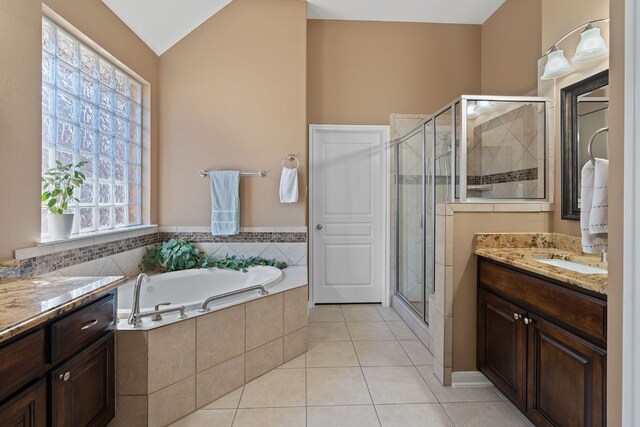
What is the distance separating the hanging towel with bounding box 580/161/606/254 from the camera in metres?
1.50

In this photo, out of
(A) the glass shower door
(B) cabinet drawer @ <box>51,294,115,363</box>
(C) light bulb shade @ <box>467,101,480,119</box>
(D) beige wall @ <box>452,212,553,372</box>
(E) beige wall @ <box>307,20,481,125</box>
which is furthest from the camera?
(E) beige wall @ <box>307,20,481,125</box>

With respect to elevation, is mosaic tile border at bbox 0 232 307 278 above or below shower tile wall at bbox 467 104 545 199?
below

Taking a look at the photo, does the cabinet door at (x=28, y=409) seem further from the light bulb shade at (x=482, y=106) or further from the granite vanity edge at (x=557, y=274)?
the light bulb shade at (x=482, y=106)

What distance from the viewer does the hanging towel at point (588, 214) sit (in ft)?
4.93

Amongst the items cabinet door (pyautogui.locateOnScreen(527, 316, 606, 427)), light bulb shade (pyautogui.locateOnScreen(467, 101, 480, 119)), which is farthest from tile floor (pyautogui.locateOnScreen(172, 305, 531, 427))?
light bulb shade (pyautogui.locateOnScreen(467, 101, 480, 119))

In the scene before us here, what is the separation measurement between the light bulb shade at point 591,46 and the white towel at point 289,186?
218 centimetres

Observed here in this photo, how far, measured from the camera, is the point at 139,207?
3.01m

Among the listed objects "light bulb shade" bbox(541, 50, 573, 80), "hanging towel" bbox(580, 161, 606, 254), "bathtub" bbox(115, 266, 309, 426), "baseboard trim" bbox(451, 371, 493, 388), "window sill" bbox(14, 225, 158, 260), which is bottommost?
"baseboard trim" bbox(451, 371, 493, 388)

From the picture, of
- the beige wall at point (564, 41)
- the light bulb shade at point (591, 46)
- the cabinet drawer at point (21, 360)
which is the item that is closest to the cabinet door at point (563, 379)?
the beige wall at point (564, 41)

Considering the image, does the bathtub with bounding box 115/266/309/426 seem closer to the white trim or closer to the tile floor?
the tile floor

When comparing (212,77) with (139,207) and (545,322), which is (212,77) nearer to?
(139,207)

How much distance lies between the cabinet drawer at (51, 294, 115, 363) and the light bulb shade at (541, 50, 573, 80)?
2.78 m

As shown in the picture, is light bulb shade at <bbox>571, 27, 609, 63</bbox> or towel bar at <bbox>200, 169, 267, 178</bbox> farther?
towel bar at <bbox>200, 169, 267, 178</bbox>

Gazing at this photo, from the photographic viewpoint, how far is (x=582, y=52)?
1830 millimetres
